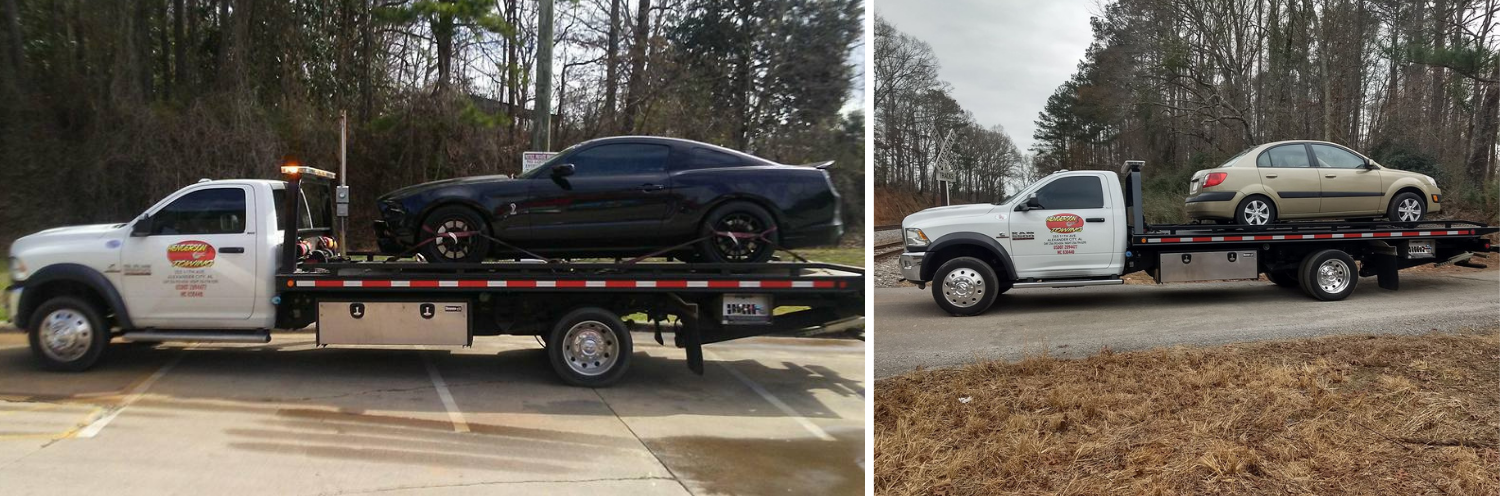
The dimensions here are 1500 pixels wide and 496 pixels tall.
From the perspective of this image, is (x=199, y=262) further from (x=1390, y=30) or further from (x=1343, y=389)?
(x=1390, y=30)

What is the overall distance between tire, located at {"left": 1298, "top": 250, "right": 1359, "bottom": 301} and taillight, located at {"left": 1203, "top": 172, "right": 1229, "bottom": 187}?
23.4 inches

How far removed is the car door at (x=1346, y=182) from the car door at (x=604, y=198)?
102 inches

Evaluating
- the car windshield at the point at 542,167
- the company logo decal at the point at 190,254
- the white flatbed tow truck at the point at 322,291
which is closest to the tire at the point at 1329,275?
the white flatbed tow truck at the point at 322,291

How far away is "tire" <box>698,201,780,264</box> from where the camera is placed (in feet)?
12.4

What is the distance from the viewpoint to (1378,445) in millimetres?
3111

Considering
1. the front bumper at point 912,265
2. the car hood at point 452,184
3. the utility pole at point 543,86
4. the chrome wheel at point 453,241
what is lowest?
the front bumper at point 912,265

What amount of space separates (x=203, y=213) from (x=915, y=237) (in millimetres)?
2684

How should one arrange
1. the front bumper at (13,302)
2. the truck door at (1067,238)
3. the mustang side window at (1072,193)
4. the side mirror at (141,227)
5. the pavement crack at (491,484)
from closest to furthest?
the pavement crack at (491,484)
the front bumper at (13,302)
the side mirror at (141,227)
the mustang side window at (1072,193)
the truck door at (1067,238)

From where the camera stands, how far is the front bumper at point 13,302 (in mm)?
3166

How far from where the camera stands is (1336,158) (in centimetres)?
360

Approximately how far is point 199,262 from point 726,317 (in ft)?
6.97

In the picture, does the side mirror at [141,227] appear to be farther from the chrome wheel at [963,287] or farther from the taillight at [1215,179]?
the taillight at [1215,179]

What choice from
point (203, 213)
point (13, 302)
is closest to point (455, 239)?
point (203, 213)

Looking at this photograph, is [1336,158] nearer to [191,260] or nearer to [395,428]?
[395,428]
